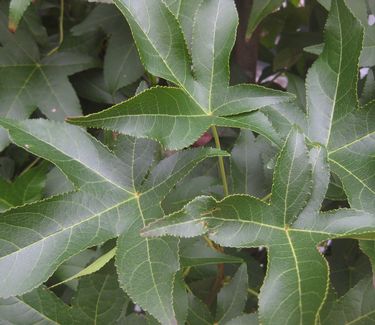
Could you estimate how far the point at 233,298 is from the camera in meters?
0.73

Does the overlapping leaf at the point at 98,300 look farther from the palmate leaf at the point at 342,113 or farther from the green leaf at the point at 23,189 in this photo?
the palmate leaf at the point at 342,113

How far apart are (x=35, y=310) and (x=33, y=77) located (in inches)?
16.5

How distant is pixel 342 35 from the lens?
680mm

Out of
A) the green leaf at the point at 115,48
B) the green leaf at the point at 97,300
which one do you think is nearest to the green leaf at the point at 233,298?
the green leaf at the point at 97,300

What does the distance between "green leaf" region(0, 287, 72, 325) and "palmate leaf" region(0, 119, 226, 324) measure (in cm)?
13

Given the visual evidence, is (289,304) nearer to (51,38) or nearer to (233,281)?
(233,281)

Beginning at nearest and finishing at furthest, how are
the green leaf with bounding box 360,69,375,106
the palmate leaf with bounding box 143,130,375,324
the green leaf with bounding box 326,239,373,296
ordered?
the palmate leaf with bounding box 143,130,375,324 < the green leaf with bounding box 360,69,375,106 < the green leaf with bounding box 326,239,373,296

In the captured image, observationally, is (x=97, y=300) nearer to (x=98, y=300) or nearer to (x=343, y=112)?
(x=98, y=300)

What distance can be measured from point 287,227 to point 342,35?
24 centimetres

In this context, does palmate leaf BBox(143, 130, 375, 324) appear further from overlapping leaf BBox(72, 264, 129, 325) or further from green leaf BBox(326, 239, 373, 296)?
green leaf BBox(326, 239, 373, 296)

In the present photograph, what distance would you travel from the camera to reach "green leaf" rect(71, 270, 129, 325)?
0.72m

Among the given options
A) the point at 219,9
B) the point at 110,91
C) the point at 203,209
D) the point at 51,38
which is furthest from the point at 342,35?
the point at 51,38

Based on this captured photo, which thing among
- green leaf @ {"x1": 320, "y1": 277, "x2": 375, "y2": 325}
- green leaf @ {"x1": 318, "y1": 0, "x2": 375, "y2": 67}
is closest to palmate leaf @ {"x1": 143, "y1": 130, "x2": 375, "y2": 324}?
green leaf @ {"x1": 320, "y1": 277, "x2": 375, "y2": 325}

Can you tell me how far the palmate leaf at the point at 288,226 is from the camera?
54cm
